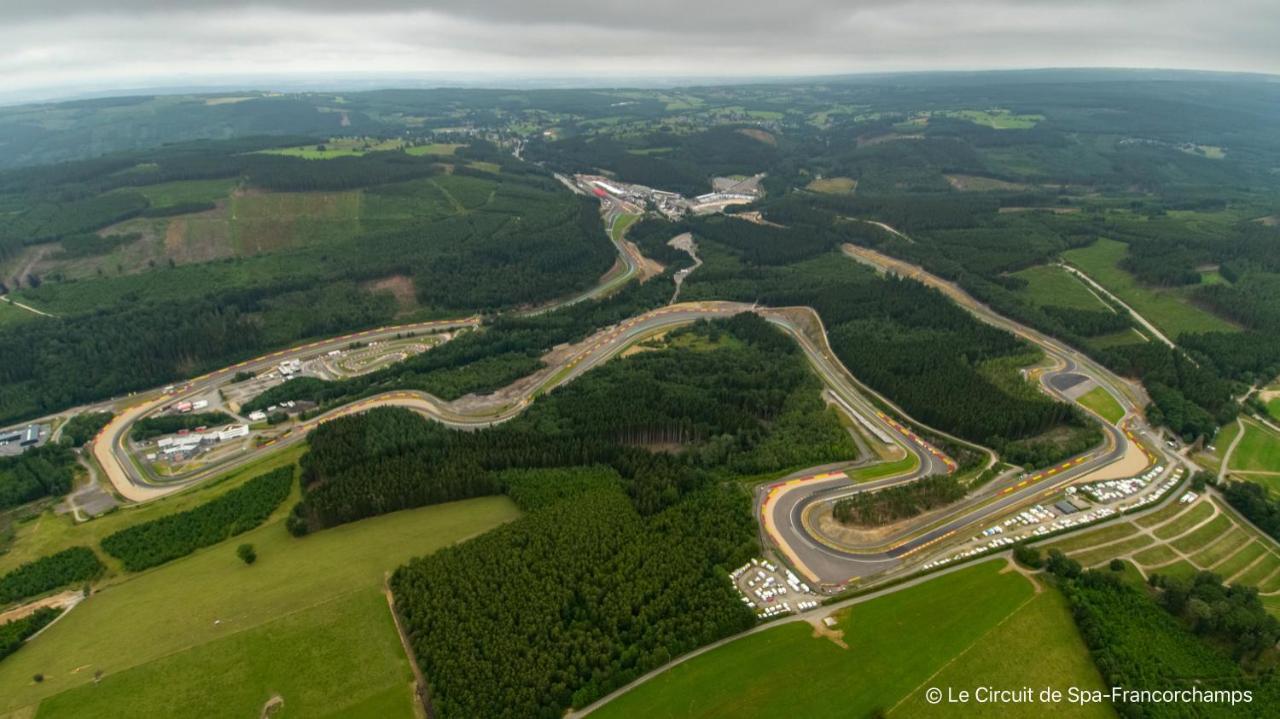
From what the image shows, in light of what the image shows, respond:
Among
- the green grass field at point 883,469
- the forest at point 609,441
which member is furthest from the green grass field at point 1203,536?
the forest at point 609,441

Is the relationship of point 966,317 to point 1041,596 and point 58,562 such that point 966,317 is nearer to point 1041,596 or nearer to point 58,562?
point 1041,596

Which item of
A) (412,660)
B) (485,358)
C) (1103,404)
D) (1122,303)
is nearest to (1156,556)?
(1103,404)

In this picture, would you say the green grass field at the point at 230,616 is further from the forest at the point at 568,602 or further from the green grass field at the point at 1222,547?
the green grass field at the point at 1222,547

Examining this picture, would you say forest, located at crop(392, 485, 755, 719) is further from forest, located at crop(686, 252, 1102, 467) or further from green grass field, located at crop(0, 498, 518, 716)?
forest, located at crop(686, 252, 1102, 467)

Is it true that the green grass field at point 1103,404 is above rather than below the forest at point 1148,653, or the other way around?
above

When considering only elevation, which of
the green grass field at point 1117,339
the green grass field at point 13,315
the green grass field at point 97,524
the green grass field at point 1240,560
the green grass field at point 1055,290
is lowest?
the green grass field at point 97,524

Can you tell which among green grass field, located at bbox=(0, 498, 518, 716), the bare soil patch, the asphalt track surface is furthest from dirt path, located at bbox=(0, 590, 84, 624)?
the bare soil patch
